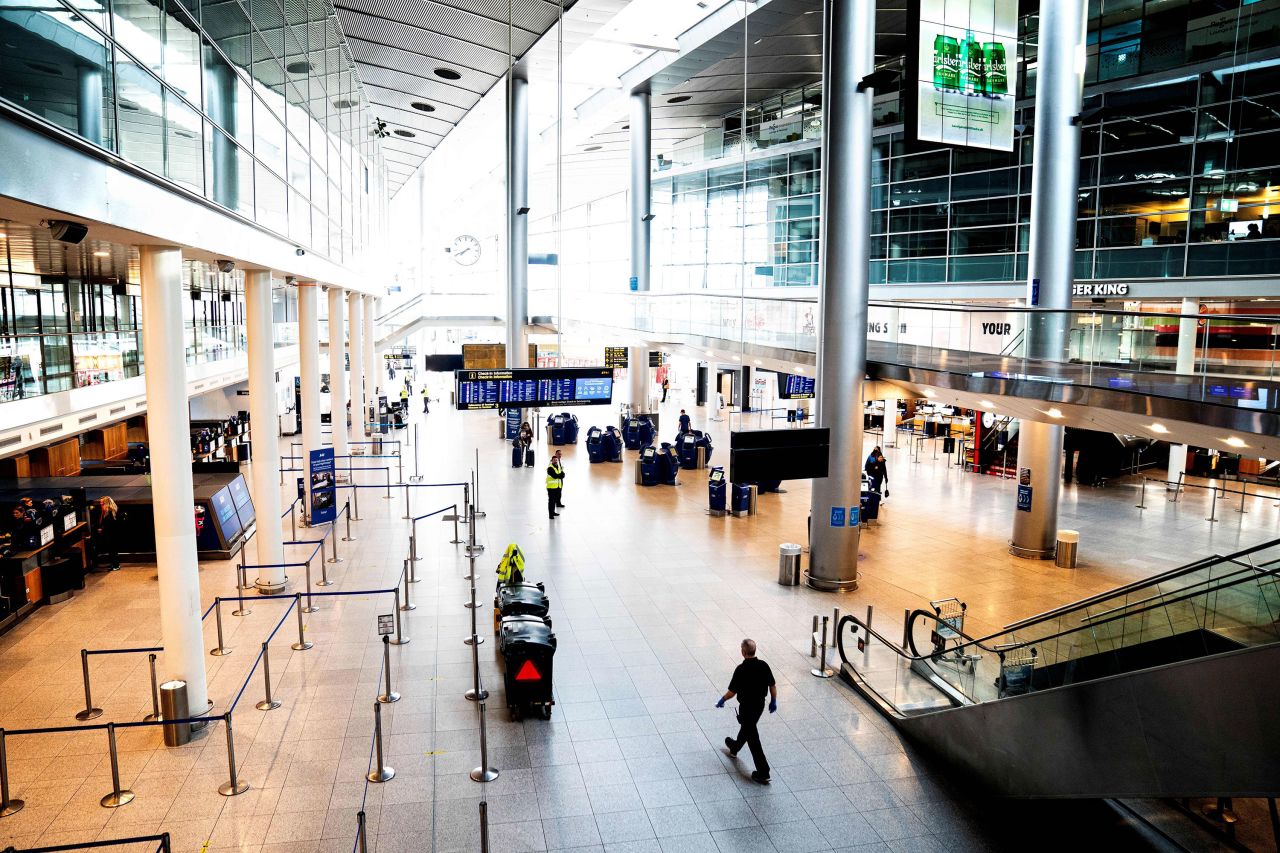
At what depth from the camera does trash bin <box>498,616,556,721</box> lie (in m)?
8.76

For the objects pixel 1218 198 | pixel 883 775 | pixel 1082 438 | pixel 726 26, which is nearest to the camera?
pixel 883 775

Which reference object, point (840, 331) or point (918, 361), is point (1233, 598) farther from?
point (918, 361)

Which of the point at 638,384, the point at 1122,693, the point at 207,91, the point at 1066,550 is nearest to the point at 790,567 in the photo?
the point at 1066,550

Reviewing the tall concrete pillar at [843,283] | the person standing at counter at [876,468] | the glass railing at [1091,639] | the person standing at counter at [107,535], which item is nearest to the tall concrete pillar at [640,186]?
the person standing at counter at [876,468]

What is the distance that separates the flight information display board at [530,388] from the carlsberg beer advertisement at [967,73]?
286 inches

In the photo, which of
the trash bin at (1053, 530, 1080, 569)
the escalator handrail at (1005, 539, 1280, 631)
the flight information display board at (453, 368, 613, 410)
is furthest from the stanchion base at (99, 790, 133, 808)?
the trash bin at (1053, 530, 1080, 569)

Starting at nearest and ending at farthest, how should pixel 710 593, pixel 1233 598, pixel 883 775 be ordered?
pixel 1233 598
pixel 883 775
pixel 710 593

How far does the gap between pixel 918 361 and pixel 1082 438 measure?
12.6 meters

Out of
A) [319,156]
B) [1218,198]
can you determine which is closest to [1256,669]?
[319,156]

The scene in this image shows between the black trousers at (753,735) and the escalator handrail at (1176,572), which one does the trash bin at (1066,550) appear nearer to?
the escalator handrail at (1176,572)

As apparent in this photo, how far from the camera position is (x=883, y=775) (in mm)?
8156

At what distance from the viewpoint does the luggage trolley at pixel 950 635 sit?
28.4 ft

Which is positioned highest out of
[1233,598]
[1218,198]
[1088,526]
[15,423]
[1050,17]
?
[1050,17]

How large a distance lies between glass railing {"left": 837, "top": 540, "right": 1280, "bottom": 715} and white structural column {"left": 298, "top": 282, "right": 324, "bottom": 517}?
11450 mm
